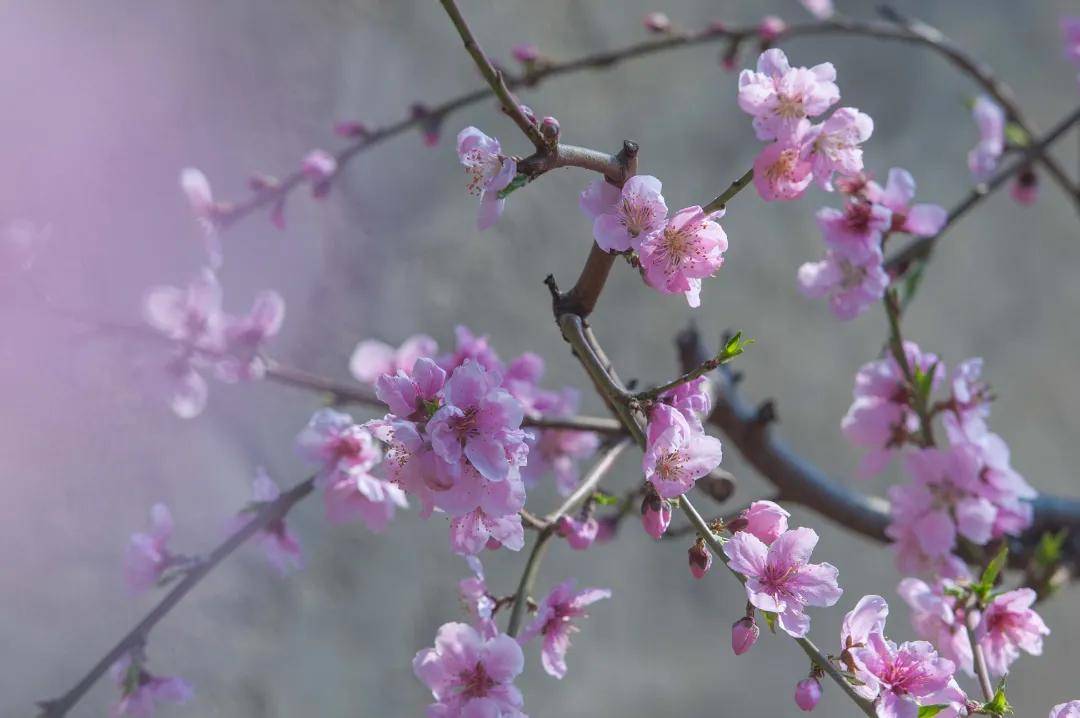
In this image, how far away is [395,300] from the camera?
1464mm

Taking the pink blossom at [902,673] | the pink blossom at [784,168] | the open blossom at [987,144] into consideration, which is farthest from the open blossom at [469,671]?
the open blossom at [987,144]

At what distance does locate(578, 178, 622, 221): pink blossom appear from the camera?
0.48 m

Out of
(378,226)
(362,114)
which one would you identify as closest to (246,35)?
(362,114)

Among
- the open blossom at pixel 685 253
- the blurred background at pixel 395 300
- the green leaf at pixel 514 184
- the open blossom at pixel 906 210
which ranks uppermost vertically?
the green leaf at pixel 514 184

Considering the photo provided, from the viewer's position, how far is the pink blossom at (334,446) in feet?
2.12

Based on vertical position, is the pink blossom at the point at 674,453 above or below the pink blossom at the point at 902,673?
above

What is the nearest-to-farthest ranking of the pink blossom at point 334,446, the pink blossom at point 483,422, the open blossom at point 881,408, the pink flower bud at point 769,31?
the pink blossom at point 483,422, the pink blossom at point 334,446, the open blossom at point 881,408, the pink flower bud at point 769,31

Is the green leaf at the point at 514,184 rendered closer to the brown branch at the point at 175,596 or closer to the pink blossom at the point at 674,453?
the pink blossom at the point at 674,453

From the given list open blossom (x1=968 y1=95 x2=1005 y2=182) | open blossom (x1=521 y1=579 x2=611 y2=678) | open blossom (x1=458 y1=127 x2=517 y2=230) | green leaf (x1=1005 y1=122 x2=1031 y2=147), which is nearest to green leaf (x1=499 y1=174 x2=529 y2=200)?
open blossom (x1=458 y1=127 x2=517 y2=230)

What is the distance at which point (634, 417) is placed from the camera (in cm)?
45

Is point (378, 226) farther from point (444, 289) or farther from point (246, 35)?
point (246, 35)

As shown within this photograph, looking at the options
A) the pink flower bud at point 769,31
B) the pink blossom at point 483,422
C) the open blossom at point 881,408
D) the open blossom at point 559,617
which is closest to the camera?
the pink blossom at point 483,422

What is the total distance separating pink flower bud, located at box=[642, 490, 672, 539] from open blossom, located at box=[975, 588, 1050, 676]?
27 centimetres

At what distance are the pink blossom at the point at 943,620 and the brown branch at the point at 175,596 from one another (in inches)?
16.8
